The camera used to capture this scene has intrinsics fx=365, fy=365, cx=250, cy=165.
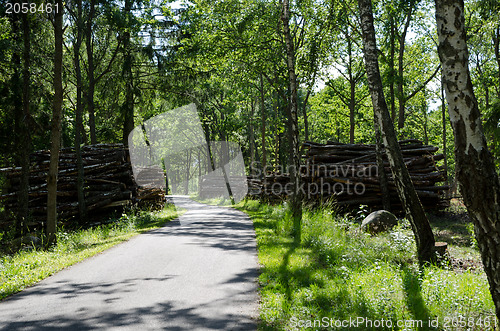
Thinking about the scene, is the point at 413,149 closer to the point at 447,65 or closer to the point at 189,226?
the point at 189,226

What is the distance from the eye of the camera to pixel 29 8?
11133mm

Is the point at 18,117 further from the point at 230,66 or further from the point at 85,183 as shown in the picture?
the point at 230,66

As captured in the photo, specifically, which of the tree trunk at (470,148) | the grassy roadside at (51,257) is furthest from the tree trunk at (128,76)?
→ the tree trunk at (470,148)

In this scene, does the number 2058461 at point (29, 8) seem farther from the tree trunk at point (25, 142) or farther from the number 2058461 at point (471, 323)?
the number 2058461 at point (471, 323)

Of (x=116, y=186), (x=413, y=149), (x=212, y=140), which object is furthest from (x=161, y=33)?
(x=212, y=140)

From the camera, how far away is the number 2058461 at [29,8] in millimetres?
10555

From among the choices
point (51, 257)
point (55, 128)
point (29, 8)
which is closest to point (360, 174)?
point (55, 128)

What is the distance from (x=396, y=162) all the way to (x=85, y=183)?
12154mm

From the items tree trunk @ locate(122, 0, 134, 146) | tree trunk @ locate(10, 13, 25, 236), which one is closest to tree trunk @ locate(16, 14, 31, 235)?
tree trunk @ locate(10, 13, 25, 236)

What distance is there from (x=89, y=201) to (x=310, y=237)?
9396mm

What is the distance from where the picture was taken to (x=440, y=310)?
3908 millimetres

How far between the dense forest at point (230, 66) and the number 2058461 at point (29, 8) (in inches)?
1.4

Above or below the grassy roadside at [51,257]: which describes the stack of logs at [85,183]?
above

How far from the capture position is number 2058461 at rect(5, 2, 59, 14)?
34.6ft
